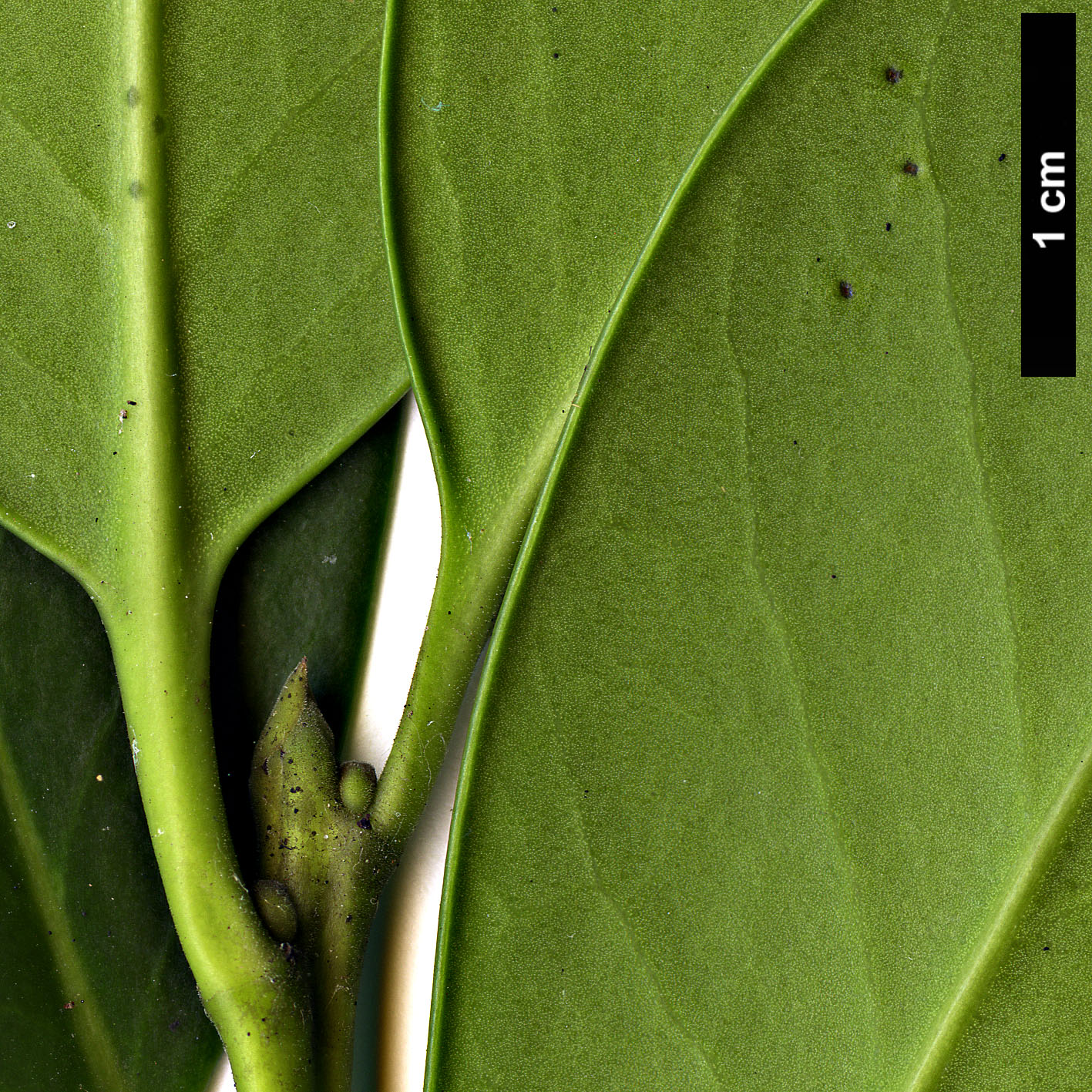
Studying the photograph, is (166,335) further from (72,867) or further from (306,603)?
(72,867)

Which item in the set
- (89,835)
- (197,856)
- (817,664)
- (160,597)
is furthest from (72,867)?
(817,664)

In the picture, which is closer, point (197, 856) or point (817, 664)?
point (817, 664)

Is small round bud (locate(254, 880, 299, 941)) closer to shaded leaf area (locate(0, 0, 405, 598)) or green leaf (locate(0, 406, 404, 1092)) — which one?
green leaf (locate(0, 406, 404, 1092))

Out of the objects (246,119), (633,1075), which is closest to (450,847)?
(633,1075)

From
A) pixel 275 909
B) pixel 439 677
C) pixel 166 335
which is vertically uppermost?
pixel 166 335

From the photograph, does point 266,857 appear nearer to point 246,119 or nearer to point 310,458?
point 310,458

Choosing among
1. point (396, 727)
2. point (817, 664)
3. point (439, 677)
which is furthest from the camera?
point (396, 727)
